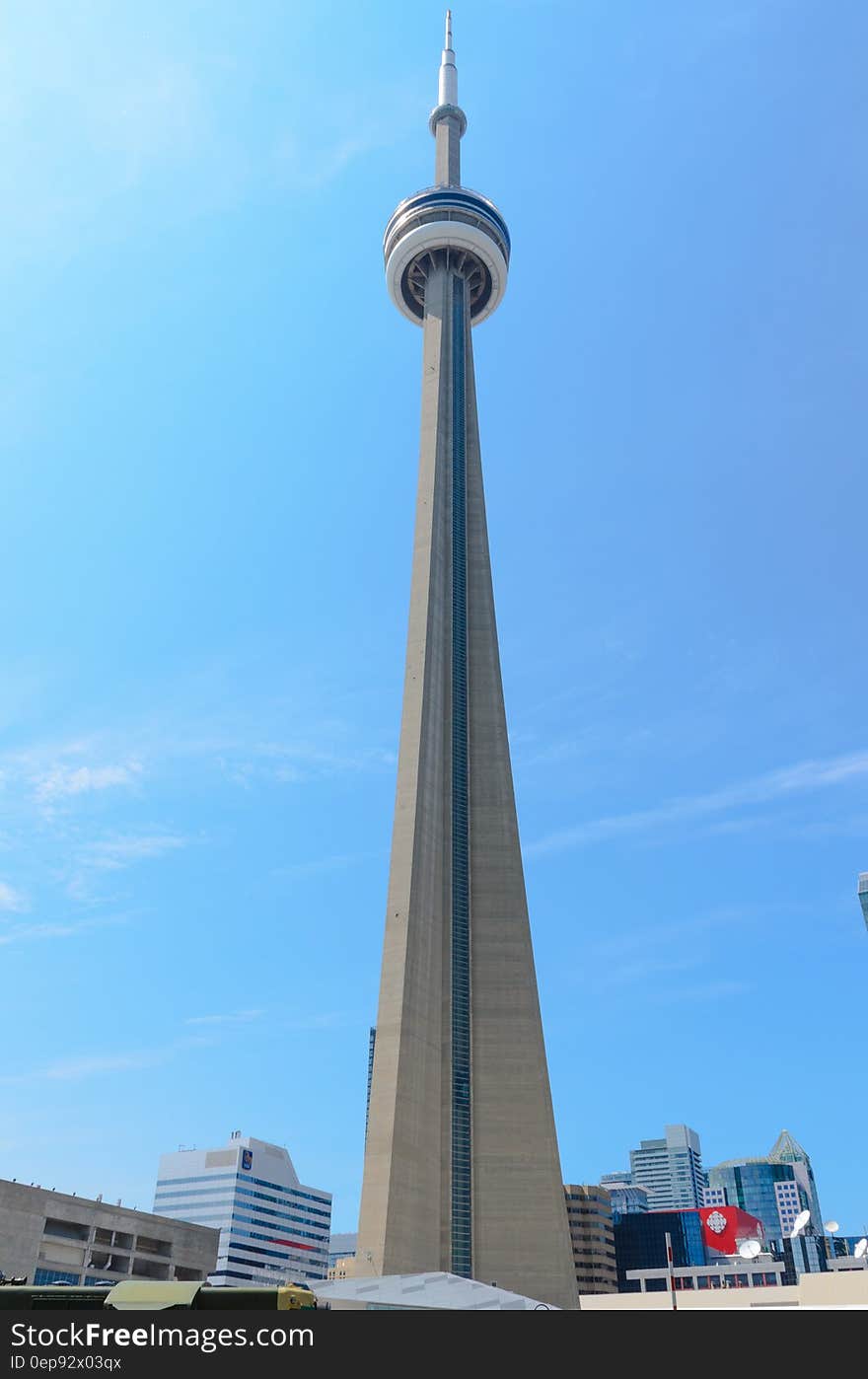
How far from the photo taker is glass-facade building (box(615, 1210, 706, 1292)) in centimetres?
13400

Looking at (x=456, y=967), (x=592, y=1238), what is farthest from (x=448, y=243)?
(x=592, y=1238)

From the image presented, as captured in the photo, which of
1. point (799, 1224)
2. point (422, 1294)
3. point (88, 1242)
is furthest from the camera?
point (88, 1242)

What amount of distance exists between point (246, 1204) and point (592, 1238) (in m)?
55.7

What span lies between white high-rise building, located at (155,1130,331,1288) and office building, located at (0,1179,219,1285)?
320 feet

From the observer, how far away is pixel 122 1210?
5638 centimetres

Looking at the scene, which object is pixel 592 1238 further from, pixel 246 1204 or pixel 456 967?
pixel 456 967

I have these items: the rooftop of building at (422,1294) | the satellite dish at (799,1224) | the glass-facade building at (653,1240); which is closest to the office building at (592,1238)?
the glass-facade building at (653,1240)

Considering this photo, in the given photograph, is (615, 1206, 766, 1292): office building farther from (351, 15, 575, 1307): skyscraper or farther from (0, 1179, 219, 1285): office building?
(0, 1179, 219, 1285): office building

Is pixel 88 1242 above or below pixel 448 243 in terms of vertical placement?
below

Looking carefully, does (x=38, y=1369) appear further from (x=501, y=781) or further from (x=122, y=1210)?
(x=501, y=781)

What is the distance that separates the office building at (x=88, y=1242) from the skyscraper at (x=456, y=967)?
1386cm

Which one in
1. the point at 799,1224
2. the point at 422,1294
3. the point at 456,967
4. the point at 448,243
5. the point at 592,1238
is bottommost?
the point at 422,1294

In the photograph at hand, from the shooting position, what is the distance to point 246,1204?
15250cm

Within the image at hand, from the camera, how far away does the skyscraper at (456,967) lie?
54688mm
